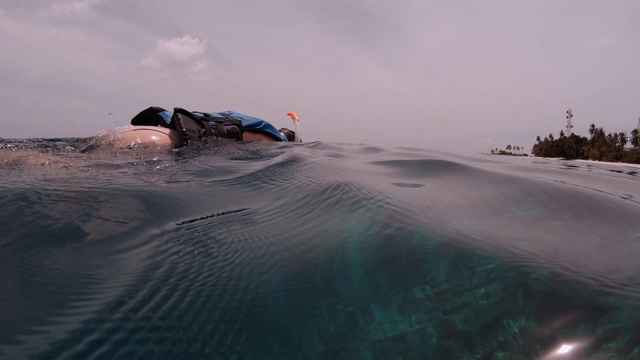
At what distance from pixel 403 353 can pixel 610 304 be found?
0.66 metres

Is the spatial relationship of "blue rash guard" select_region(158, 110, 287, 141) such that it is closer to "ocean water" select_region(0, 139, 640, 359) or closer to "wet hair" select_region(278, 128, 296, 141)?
"wet hair" select_region(278, 128, 296, 141)

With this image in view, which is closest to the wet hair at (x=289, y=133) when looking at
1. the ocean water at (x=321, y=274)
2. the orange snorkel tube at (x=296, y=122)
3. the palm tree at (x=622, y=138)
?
the orange snorkel tube at (x=296, y=122)

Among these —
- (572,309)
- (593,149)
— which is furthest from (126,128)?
(593,149)

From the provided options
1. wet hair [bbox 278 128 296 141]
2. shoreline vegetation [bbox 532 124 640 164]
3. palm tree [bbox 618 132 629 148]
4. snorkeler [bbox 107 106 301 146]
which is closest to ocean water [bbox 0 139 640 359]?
snorkeler [bbox 107 106 301 146]

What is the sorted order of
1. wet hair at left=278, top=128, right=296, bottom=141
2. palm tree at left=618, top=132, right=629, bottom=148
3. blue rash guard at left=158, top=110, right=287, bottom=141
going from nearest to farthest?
1. blue rash guard at left=158, top=110, right=287, bottom=141
2. wet hair at left=278, top=128, right=296, bottom=141
3. palm tree at left=618, top=132, right=629, bottom=148

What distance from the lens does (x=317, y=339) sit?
3.26 feet

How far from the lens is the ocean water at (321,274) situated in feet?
3.15

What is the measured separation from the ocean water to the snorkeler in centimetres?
334

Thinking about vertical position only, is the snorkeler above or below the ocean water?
above

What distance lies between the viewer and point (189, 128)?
5766 mm

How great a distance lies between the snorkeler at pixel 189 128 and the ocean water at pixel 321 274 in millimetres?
3343

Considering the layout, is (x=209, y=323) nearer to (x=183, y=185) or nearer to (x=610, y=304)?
(x=610, y=304)

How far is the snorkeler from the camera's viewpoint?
5.64m

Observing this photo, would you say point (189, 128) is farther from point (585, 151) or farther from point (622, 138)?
point (622, 138)
